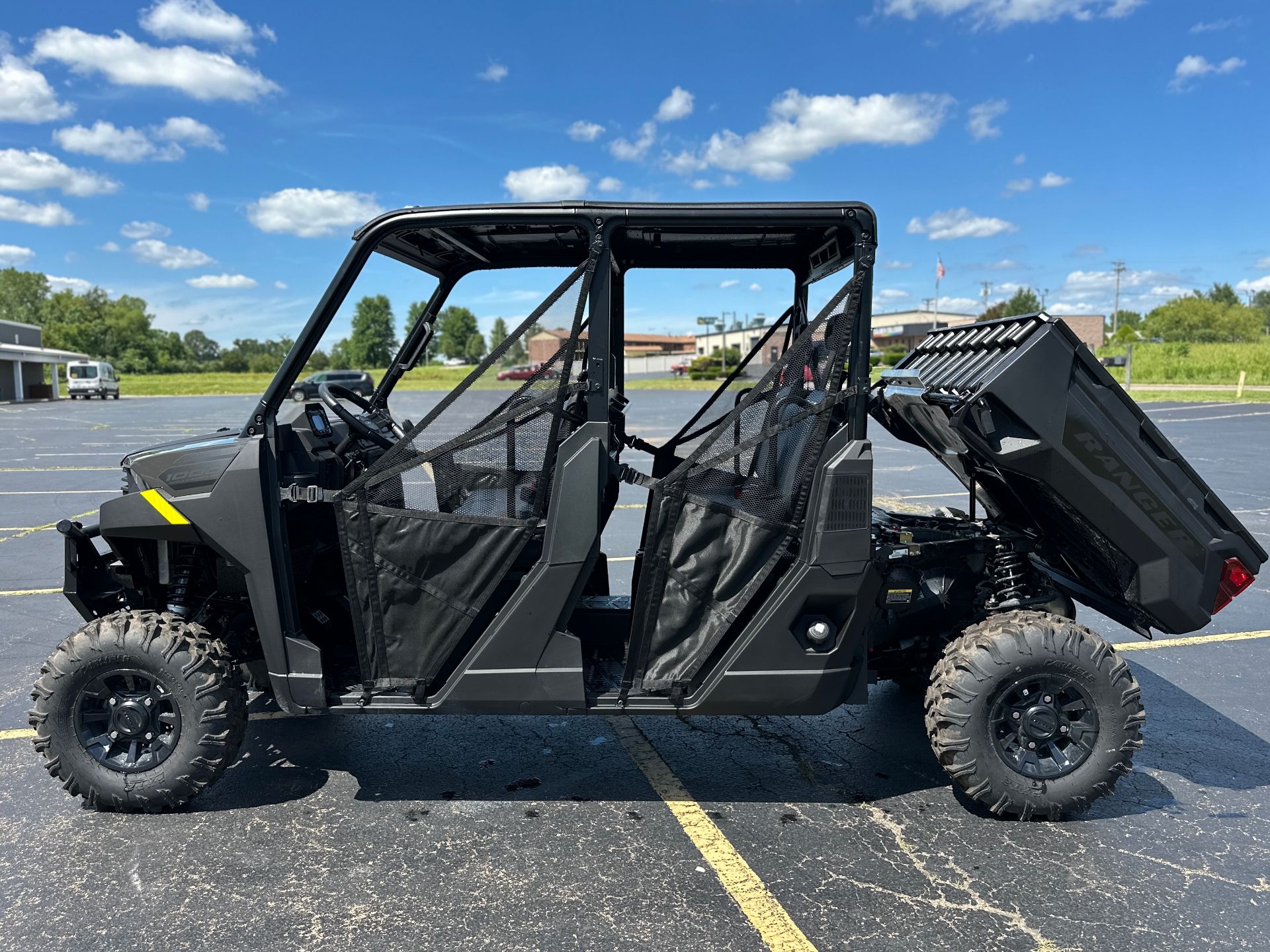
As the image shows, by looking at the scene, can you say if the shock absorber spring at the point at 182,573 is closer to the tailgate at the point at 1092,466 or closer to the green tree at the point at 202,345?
the tailgate at the point at 1092,466

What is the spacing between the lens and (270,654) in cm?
327

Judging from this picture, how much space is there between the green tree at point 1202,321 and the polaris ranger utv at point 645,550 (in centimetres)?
9589

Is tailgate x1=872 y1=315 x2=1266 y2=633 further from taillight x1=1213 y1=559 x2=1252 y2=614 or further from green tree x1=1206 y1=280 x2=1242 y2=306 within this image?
green tree x1=1206 y1=280 x2=1242 y2=306

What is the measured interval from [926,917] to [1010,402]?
1702mm

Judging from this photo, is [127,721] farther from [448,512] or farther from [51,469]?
[51,469]

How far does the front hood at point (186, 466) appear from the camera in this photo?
319 cm

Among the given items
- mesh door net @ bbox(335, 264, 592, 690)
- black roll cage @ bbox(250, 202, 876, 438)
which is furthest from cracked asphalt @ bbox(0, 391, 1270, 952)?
black roll cage @ bbox(250, 202, 876, 438)

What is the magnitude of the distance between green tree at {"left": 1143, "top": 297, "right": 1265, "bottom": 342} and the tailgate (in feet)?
314

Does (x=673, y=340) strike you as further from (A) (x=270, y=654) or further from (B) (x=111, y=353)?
(A) (x=270, y=654)

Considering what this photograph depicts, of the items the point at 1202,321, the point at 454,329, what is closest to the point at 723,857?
the point at 454,329

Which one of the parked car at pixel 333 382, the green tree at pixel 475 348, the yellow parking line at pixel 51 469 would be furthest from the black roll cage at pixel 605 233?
the yellow parking line at pixel 51 469

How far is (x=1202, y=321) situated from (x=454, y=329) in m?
103

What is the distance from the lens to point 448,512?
10.4 feet

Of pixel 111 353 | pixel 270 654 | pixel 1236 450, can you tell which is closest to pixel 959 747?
pixel 270 654
